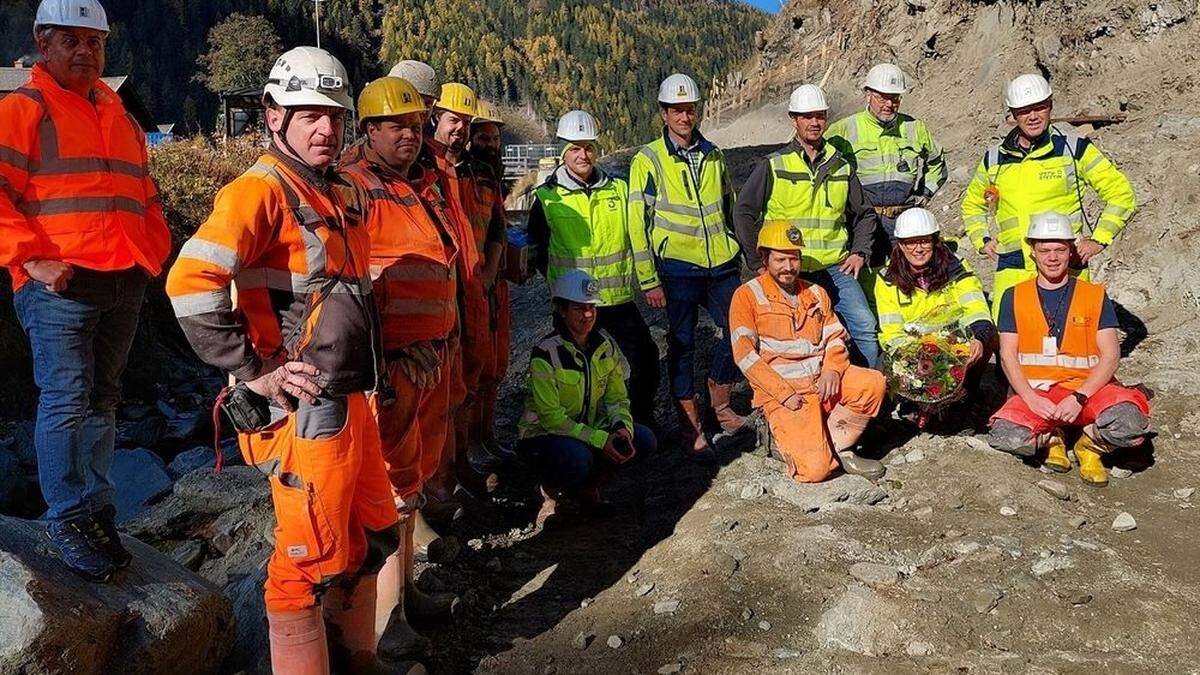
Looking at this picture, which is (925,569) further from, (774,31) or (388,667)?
(774,31)

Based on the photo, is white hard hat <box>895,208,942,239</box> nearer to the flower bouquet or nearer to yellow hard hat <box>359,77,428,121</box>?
the flower bouquet

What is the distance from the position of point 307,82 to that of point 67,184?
5.15 ft

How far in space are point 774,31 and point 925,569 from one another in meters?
22.9

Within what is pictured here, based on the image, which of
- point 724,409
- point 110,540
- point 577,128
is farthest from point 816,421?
point 110,540

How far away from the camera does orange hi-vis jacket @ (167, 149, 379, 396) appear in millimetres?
2713

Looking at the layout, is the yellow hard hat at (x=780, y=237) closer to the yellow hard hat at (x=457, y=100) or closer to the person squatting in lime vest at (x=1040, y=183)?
the person squatting in lime vest at (x=1040, y=183)

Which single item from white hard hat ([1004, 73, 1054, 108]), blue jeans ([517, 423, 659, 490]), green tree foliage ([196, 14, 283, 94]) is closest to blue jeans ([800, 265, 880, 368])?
white hard hat ([1004, 73, 1054, 108])

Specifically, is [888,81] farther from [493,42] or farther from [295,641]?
[493,42]

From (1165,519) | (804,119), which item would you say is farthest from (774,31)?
(1165,519)

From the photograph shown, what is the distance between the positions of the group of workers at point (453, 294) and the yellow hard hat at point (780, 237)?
0.02 metres

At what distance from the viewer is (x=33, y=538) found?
12.5 feet

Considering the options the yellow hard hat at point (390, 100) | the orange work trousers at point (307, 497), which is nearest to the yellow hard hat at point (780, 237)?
the yellow hard hat at point (390, 100)

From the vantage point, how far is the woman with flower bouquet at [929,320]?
5.66m

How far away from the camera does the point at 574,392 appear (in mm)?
5359
